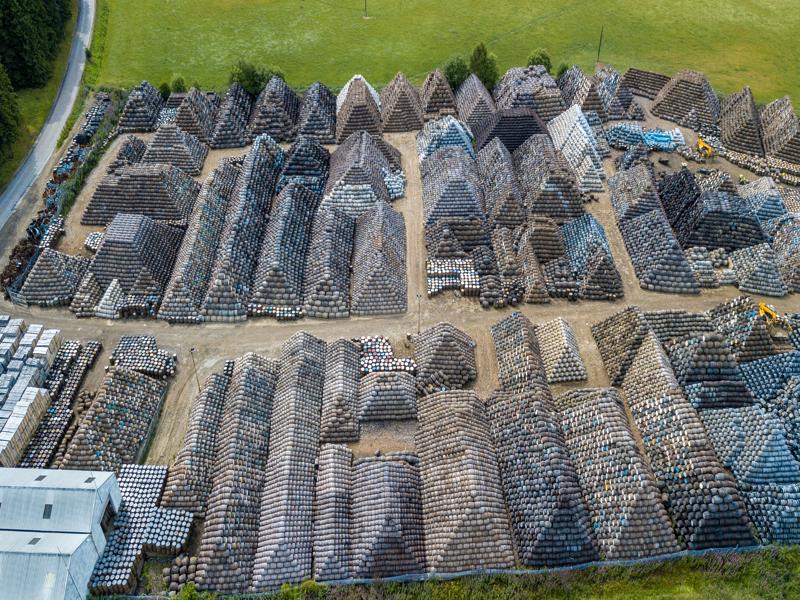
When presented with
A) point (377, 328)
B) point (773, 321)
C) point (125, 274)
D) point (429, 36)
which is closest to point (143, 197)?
point (125, 274)

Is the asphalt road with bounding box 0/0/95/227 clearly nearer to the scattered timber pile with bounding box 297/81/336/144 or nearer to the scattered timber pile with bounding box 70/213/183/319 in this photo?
the scattered timber pile with bounding box 70/213/183/319

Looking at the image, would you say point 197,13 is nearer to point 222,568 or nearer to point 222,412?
point 222,412

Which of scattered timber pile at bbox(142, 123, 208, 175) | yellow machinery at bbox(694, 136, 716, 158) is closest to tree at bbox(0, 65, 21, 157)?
scattered timber pile at bbox(142, 123, 208, 175)

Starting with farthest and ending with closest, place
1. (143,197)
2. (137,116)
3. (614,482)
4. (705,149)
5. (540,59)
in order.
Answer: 1. (540,59)
2. (137,116)
3. (705,149)
4. (143,197)
5. (614,482)

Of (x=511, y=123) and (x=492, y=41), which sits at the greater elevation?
(x=492, y=41)

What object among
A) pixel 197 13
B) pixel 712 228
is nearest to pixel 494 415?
pixel 712 228

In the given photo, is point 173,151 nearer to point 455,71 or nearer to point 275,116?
point 275,116
